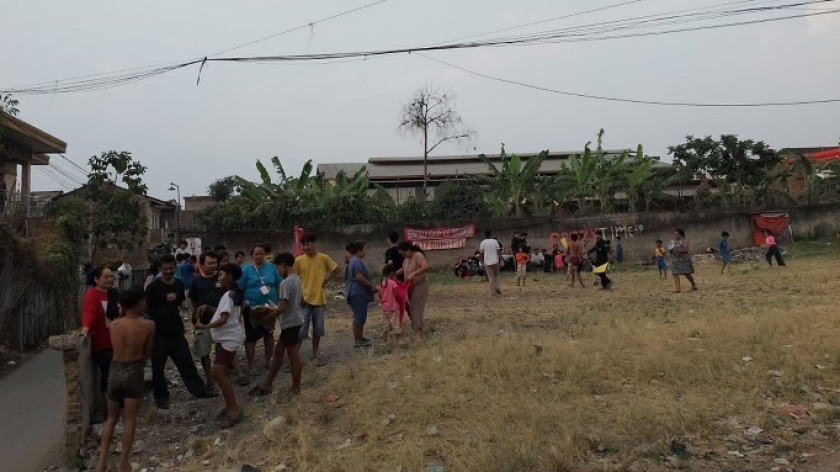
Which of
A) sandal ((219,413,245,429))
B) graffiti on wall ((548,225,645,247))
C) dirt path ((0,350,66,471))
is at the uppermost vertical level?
graffiti on wall ((548,225,645,247))

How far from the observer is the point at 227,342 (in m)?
6.05

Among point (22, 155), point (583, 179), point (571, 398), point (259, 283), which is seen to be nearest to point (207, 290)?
point (259, 283)

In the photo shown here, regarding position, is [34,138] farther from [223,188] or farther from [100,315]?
[223,188]

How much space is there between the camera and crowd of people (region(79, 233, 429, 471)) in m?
5.18

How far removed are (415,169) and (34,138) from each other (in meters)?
25.9

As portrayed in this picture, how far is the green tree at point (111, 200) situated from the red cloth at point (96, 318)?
8638 millimetres

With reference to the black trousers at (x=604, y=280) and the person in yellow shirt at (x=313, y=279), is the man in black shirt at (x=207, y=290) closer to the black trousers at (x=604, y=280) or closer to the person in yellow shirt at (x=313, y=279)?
the person in yellow shirt at (x=313, y=279)

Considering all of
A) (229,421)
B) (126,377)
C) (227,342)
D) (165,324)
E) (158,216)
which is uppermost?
(158,216)

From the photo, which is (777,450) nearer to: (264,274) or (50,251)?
(264,274)

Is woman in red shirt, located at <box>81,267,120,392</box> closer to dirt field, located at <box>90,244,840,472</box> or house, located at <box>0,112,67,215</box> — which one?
dirt field, located at <box>90,244,840,472</box>

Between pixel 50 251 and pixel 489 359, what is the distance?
8.91 m

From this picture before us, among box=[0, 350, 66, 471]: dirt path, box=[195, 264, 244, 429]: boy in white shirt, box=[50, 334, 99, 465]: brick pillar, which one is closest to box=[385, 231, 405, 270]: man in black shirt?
box=[195, 264, 244, 429]: boy in white shirt

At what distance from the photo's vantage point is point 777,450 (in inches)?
192

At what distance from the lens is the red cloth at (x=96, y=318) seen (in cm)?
603
